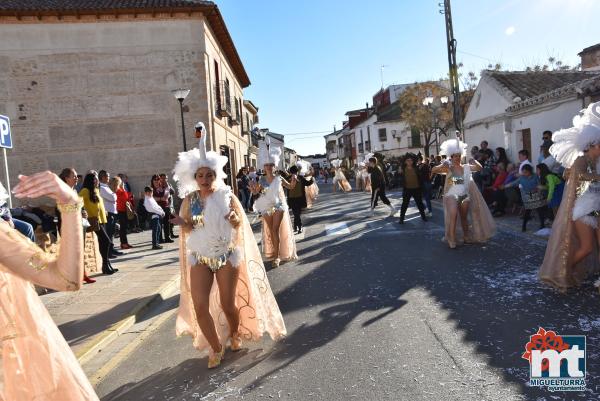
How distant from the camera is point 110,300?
21.8 ft

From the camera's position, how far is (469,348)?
417 cm

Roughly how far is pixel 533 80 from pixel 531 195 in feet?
38.9

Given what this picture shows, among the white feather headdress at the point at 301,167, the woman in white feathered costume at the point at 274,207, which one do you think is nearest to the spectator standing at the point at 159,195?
the white feather headdress at the point at 301,167

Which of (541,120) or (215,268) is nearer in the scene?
(215,268)

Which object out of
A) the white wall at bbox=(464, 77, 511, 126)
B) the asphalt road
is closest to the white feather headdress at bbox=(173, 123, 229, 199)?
the asphalt road

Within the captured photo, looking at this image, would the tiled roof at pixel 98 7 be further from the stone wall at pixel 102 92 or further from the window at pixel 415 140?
the window at pixel 415 140

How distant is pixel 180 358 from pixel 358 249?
5271mm

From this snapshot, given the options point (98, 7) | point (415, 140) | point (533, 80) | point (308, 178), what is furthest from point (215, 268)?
point (415, 140)

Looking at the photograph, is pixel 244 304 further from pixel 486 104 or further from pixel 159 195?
pixel 486 104

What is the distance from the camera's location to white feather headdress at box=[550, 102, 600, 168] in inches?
209

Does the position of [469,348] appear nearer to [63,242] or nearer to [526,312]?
[526,312]

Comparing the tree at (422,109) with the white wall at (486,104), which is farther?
the tree at (422,109)

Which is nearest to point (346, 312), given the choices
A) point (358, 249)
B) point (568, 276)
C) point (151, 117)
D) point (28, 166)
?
point (568, 276)

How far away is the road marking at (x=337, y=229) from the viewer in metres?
11.8
